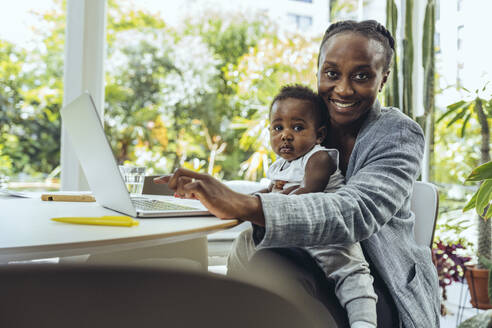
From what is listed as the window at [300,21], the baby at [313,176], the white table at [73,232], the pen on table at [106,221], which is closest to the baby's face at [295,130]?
the baby at [313,176]

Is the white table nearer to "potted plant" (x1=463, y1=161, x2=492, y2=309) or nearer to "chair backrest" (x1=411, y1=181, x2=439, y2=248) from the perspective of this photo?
"chair backrest" (x1=411, y1=181, x2=439, y2=248)

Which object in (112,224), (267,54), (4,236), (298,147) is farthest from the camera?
(267,54)

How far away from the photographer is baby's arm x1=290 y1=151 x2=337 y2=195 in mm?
1263

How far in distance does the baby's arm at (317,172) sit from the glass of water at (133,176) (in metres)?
0.42

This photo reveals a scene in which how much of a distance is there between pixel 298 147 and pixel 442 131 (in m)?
2.08

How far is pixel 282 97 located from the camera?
60.9 inches

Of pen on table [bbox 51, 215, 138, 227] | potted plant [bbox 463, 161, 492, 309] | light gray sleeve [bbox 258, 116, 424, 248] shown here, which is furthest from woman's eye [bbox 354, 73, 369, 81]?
potted plant [bbox 463, 161, 492, 309]

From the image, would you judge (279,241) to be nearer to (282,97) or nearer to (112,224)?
(112,224)

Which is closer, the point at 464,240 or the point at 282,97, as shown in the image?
the point at 282,97

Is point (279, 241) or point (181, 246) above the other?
point (279, 241)

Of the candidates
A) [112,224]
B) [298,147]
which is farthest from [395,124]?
[112,224]

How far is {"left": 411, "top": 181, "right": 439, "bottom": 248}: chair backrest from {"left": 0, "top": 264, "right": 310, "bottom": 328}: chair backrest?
3.54 ft

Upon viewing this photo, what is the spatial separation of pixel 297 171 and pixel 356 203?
0.54 meters

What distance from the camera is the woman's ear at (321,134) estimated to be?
1482 mm
